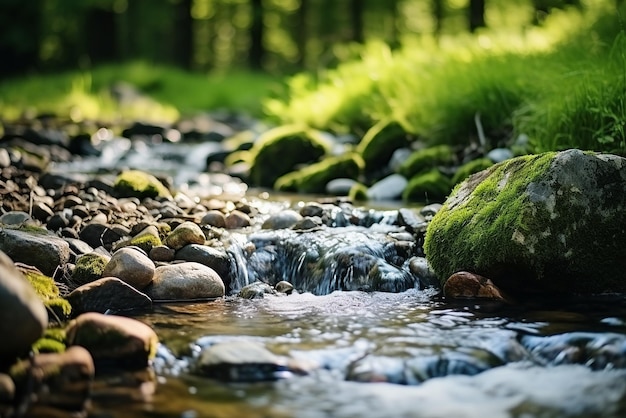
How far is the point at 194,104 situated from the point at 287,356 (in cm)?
1419

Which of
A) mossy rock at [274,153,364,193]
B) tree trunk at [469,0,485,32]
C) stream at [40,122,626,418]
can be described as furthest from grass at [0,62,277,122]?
stream at [40,122,626,418]

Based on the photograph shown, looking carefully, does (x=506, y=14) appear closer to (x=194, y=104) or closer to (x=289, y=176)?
(x=194, y=104)

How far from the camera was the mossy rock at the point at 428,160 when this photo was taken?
6.91 m

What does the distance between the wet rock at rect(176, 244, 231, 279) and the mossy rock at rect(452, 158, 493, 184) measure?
2.59m

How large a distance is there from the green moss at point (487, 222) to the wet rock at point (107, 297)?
5.68 feet

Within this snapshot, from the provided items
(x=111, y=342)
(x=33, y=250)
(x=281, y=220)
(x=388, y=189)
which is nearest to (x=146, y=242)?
(x=33, y=250)

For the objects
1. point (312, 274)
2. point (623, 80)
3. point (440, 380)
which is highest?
point (623, 80)

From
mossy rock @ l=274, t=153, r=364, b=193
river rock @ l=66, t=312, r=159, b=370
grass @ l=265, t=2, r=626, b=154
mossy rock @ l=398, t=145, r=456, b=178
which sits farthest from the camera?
mossy rock @ l=274, t=153, r=364, b=193

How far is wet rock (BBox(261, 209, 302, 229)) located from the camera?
5.30 metres

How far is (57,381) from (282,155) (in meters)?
5.53

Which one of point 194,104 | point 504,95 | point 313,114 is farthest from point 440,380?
point 194,104

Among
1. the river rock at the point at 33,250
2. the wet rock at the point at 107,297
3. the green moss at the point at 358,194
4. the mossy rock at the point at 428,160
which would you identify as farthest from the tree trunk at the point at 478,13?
the wet rock at the point at 107,297

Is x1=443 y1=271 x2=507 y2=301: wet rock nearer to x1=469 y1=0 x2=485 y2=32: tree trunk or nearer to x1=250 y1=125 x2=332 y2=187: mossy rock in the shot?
x1=250 y1=125 x2=332 y2=187: mossy rock

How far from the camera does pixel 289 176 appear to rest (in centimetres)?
761
